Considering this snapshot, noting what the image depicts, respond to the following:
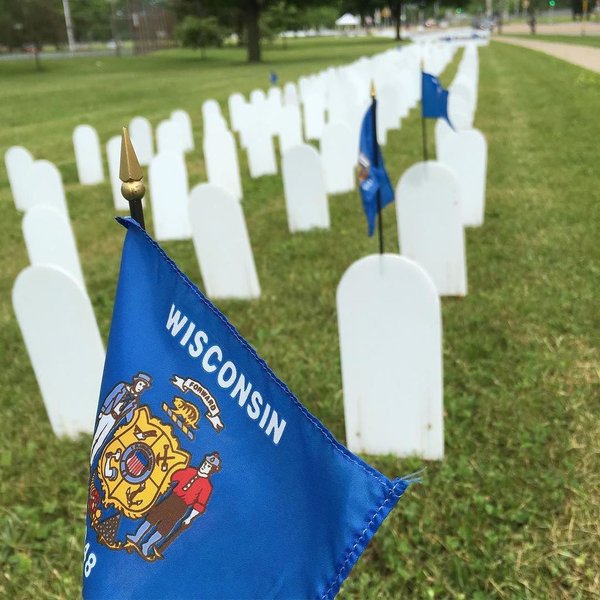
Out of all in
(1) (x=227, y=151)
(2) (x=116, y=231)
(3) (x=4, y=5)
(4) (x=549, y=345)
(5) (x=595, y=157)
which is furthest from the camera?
(3) (x=4, y=5)

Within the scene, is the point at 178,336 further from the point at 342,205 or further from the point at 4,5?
the point at 4,5

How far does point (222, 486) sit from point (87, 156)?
8.44m

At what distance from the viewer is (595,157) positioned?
7996 millimetres

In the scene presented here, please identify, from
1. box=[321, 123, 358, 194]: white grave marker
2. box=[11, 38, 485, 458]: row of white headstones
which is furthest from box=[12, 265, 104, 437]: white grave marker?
box=[321, 123, 358, 194]: white grave marker

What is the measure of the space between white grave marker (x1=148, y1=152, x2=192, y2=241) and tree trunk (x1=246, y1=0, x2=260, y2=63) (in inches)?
1129

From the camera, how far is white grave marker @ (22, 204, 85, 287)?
4141 millimetres

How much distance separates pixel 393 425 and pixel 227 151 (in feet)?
16.8

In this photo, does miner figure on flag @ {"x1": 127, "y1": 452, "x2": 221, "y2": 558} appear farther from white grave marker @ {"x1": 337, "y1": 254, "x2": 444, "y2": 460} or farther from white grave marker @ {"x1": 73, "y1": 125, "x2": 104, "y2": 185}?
white grave marker @ {"x1": 73, "y1": 125, "x2": 104, "y2": 185}

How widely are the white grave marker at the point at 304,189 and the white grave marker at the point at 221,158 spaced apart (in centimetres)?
145

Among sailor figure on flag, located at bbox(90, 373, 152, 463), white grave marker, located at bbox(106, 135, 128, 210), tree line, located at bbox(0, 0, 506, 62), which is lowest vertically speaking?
white grave marker, located at bbox(106, 135, 128, 210)

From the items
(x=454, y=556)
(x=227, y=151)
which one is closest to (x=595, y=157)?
(x=227, y=151)

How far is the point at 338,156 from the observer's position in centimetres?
715

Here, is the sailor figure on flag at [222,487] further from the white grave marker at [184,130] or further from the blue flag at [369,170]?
the white grave marker at [184,130]

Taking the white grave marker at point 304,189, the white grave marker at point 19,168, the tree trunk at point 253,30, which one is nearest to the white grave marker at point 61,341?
the white grave marker at point 304,189
